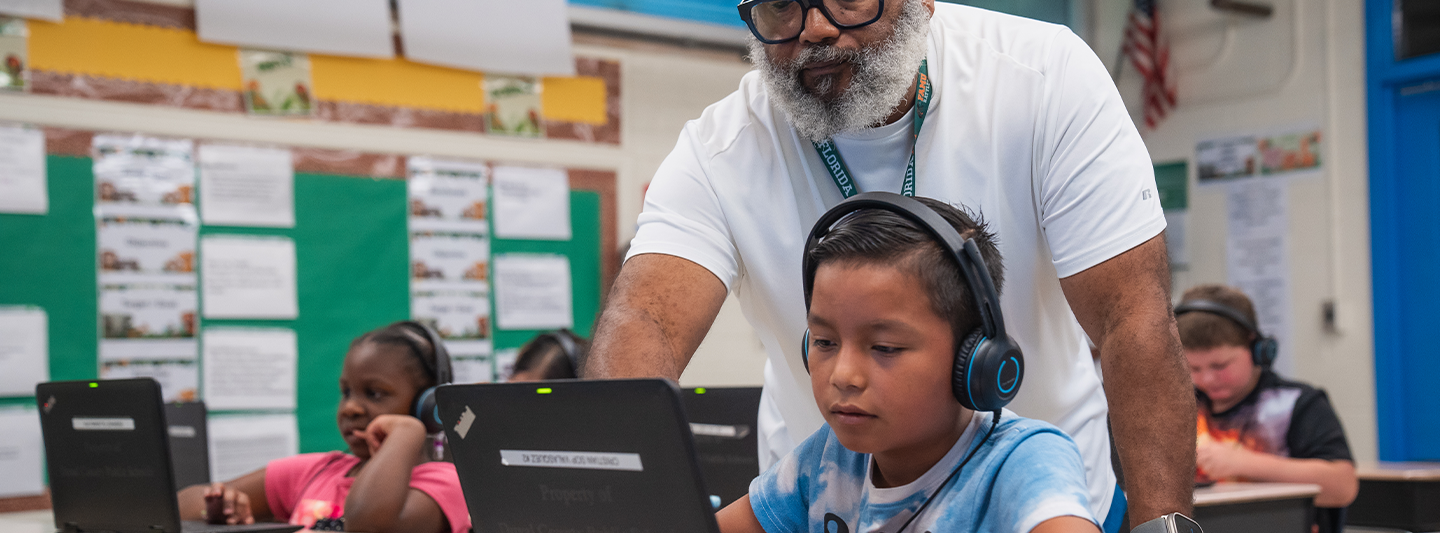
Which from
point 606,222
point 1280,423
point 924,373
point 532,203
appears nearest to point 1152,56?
point 1280,423

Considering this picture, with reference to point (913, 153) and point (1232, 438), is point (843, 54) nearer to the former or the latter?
point (913, 153)

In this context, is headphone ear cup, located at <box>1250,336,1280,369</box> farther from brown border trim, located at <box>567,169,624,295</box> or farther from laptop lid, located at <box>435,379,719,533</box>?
laptop lid, located at <box>435,379,719,533</box>

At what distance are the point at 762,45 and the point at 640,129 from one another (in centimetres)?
290

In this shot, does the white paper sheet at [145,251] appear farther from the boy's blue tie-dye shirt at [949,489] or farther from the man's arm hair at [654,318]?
the boy's blue tie-dye shirt at [949,489]

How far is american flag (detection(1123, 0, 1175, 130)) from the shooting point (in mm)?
4969

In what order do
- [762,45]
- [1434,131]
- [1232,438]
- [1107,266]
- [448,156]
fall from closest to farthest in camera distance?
1. [1107,266]
2. [762,45]
3. [1232,438]
4. [448,156]
5. [1434,131]

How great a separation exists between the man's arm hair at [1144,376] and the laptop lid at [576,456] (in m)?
0.52

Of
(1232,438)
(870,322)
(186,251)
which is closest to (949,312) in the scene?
(870,322)

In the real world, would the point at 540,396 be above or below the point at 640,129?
below

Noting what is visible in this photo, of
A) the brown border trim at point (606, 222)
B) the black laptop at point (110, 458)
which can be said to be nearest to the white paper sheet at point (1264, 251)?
the brown border trim at point (606, 222)

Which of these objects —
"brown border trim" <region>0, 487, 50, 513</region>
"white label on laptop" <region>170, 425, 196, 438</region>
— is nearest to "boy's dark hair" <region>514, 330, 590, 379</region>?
"white label on laptop" <region>170, 425, 196, 438</region>

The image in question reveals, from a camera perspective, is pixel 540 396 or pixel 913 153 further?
pixel 913 153

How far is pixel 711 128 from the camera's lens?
4.87 feet

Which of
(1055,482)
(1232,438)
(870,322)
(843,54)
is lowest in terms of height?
(1232,438)
